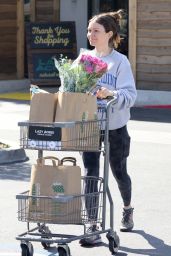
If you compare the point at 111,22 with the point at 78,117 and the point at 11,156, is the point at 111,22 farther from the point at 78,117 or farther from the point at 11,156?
the point at 11,156

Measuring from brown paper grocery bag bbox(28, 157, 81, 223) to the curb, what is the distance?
15.5 ft

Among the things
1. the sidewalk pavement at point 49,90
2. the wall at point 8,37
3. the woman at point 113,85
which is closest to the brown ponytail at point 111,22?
the woman at point 113,85

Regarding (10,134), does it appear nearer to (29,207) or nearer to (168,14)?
(168,14)

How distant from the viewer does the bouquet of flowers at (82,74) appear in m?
6.26

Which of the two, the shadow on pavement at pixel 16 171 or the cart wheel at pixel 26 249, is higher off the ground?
the cart wheel at pixel 26 249

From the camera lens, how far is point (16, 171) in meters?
10.4

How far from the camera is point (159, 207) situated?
840 cm

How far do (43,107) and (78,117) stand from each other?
27cm

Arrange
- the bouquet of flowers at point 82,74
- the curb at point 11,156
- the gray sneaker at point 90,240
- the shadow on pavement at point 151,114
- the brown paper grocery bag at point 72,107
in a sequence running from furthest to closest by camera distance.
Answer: the shadow on pavement at point 151,114 < the curb at point 11,156 < the gray sneaker at point 90,240 < the bouquet of flowers at point 82,74 < the brown paper grocery bag at point 72,107

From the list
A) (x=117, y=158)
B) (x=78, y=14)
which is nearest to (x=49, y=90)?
(x=78, y=14)

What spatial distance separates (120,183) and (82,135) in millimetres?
1232

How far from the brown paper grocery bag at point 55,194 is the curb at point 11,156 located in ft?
15.5

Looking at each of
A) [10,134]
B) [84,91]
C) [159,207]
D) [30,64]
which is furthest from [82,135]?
[30,64]

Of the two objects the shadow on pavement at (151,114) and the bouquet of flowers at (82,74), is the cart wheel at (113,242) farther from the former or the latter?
the shadow on pavement at (151,114)
